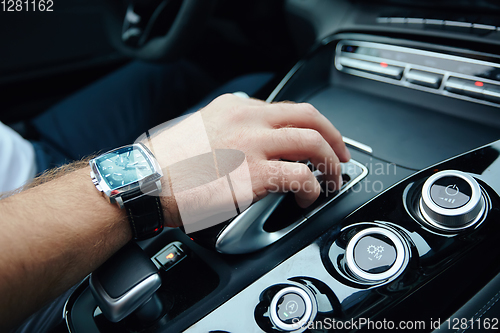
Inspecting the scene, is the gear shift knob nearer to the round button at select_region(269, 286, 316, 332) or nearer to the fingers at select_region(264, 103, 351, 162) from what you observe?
the round button at select_region(269, 286, 316, 332)

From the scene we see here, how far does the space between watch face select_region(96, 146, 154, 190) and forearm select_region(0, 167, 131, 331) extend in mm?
50

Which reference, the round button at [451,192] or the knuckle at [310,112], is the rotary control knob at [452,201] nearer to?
the round button at [451,192]

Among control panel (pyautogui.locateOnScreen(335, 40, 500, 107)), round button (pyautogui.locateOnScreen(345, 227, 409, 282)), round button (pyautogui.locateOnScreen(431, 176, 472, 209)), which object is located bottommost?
round button (pyautogui.locateOnScreen(345, 227, 409, 282))

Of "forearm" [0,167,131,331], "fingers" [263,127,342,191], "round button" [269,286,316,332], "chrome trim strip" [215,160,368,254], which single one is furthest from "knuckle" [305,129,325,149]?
"forearm" [0,167,131,331]

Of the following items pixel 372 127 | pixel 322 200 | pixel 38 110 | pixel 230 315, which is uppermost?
pixel 372 127

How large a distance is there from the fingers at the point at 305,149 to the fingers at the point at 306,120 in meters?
0.04

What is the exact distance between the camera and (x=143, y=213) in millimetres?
620

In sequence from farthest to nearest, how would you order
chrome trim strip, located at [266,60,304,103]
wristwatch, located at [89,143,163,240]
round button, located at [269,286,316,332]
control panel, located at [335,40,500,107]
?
chrome trim strip, located at [266,60,304,103]
control panel, located at [335,40,500,107]
wristwatch, located at [89,143,163,240]
round button, located at [269,286,316,332]

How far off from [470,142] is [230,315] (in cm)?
63

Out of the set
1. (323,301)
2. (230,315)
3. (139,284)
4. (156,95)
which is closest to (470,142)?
(323,301)

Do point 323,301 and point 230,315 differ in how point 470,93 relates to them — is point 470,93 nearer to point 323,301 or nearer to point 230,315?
point 323,301

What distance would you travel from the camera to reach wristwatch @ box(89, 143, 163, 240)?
23.8 inches

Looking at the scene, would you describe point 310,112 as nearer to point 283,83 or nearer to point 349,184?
point 349,184

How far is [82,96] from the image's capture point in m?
1.41
